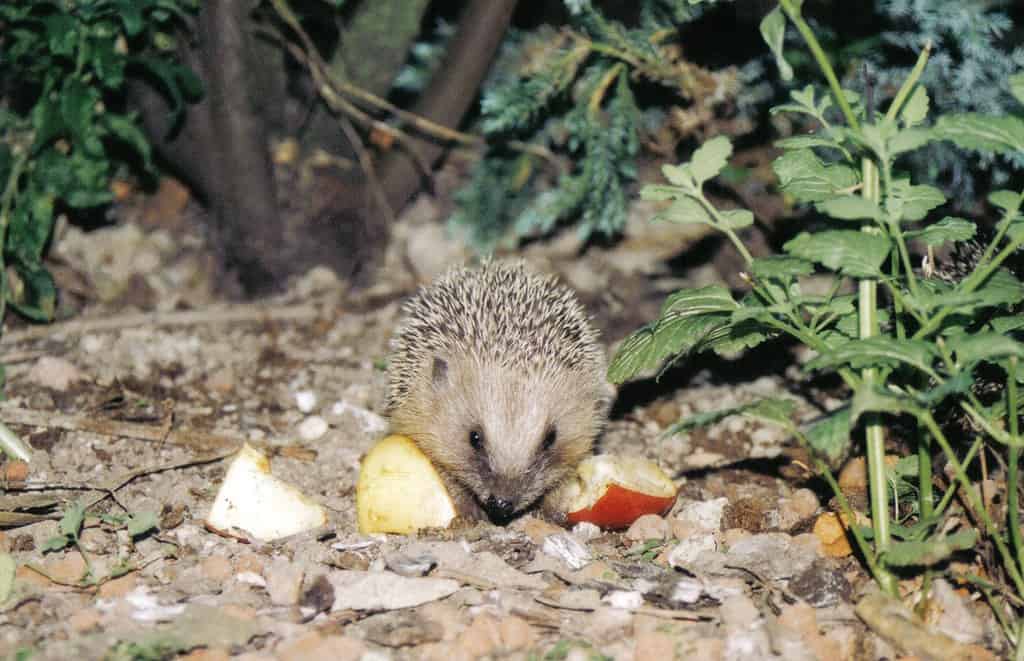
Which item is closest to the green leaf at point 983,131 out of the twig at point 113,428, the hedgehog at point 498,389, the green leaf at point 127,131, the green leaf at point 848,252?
the green leaf at point 848,252

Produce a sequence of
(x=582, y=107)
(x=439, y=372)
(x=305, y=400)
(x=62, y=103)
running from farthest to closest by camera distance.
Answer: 1. (x=582, y=107)
2. (x=305, y=400)
3. (x=62, y=103)
4. (x=439, y=372)

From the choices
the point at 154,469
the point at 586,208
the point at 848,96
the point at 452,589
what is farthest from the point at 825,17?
the point at 154,469

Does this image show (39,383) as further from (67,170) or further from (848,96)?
(848,96)

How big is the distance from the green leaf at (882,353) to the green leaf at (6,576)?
8.14ft

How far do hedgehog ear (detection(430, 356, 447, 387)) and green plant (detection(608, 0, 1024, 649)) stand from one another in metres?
1.05

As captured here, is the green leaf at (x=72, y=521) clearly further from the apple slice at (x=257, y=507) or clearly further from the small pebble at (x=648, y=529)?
the small pebble at (x=648, y=529)

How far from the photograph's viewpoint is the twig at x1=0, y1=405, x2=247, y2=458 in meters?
4.16

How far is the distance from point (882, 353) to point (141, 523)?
2425 millimetres

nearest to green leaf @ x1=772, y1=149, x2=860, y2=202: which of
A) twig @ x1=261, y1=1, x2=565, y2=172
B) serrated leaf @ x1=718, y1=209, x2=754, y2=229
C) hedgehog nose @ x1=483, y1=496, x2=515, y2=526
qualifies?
serrated leaf @ x1=718, y1=209, x2=754, y2=229

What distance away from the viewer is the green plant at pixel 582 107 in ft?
16.3

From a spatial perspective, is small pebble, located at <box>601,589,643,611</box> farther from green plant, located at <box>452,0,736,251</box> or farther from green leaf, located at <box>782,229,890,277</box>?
green plant, located at <box>452,0,736,251</box>

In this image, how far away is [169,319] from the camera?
5.28 metres

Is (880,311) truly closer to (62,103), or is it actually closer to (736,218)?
(736,218)

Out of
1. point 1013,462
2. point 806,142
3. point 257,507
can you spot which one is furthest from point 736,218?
point 257,507
